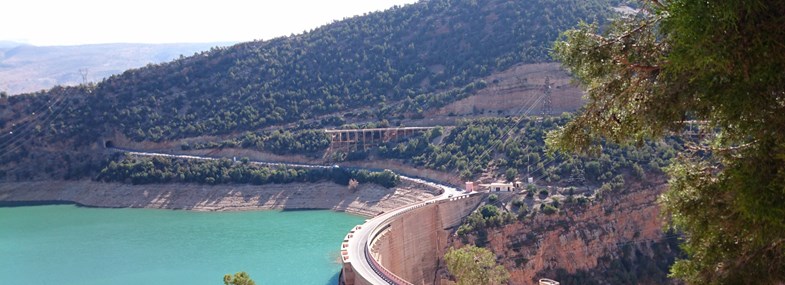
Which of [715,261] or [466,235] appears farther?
[466,235]

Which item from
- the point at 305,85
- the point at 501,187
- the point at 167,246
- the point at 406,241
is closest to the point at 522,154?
the point at 501,187

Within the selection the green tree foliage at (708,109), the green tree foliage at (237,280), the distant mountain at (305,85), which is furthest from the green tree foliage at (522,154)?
the green tree foliage at (708,109)

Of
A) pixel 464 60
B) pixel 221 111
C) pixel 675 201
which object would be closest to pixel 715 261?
pixel 675 201

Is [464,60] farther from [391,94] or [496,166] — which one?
[496,166]

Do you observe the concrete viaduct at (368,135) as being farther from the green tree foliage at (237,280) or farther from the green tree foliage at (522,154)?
the green tree foliage at (237,280)

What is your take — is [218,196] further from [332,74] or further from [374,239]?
[374,239]

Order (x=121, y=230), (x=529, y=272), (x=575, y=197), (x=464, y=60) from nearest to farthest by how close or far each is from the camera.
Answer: (x=529, y=272) → (x=575, y=197) → (x=121, y=230) → (x=464, y=60)
